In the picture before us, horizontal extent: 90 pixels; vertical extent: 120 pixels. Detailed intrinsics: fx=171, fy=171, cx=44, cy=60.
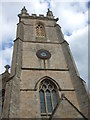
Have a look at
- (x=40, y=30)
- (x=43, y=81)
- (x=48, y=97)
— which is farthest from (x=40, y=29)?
(x=48, y=97)

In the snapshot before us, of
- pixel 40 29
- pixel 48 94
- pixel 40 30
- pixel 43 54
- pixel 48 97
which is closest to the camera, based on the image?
pixel 48 97

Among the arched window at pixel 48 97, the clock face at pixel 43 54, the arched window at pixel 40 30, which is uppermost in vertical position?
the arched window at pixel 40 30

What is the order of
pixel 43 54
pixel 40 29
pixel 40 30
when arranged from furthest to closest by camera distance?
pixel 40 29 < pixel 40 30 < pixel 43 54

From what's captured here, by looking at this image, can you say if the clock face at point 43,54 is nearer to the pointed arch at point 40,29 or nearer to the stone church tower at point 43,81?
the stone church tower at point 43,81

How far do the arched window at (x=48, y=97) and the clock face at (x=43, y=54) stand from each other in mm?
2864

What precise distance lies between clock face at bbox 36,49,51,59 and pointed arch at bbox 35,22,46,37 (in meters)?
3.64

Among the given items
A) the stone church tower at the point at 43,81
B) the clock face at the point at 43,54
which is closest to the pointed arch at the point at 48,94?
the stone church tower at the point at 43,81

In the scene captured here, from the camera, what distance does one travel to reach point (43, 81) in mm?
13883

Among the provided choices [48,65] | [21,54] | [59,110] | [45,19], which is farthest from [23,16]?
[59,110]

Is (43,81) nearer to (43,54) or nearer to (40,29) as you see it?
(43,54)

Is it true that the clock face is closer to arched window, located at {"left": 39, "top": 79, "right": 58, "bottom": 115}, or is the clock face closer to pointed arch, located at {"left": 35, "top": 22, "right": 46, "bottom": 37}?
arched window, located at {"left": 39, "top": 79, "right": 58, "bottom": 115}

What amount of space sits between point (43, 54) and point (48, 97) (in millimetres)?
4733

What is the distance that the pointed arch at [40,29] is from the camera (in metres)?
20.0

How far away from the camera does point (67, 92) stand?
13.1 meters
